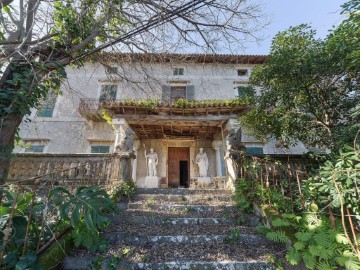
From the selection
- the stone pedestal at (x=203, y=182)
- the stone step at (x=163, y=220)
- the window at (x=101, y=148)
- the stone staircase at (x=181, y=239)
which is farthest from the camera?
the window at (x=101, y=148)

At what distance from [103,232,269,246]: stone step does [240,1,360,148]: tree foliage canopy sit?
3.95 meters

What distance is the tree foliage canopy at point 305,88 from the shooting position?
18.2ft

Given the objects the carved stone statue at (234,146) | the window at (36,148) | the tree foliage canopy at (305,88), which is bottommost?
the carved stone statue at (234,146)

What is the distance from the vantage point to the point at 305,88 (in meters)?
6.09

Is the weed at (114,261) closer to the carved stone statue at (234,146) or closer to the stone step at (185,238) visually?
the stone step at (185,238)

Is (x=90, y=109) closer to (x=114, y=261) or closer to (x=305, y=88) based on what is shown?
(x=114, y=261)

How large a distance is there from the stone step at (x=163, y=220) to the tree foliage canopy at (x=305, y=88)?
159 inches

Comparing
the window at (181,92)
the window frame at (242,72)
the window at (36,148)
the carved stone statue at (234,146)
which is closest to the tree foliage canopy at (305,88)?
the carved stone statue at (234,146)

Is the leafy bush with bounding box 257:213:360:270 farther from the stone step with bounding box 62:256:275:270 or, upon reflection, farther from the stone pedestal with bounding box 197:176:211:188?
the stone pedestal with bounding box 197:176:211:188

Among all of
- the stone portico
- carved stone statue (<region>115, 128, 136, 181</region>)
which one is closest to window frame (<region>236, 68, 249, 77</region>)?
the stone portico

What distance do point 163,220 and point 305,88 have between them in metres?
5.58

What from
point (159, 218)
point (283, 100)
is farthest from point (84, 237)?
point (283, 100)

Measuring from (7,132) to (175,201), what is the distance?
3.64 metres

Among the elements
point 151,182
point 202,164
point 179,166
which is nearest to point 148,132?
point 151,182
